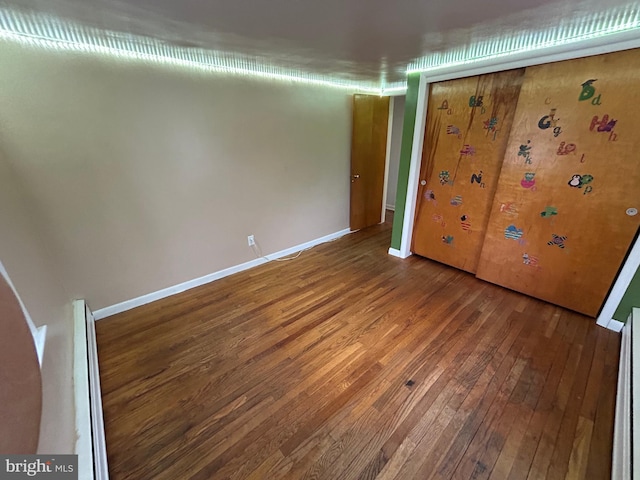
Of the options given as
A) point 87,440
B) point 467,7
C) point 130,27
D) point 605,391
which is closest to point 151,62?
point 130,27

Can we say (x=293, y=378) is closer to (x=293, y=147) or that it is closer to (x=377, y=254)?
(x=377, y=254)

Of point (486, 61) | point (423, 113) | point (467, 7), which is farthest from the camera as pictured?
point (423, 113)

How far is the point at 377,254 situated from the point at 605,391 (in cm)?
219

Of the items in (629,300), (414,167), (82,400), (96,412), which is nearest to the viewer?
(82,400)

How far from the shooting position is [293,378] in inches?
66.7

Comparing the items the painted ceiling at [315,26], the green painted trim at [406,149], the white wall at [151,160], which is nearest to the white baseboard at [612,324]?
the green painted trim at [406,149]

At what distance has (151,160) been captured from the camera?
7.16 ft

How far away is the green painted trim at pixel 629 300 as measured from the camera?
1.93m

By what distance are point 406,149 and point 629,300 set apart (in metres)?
2.20

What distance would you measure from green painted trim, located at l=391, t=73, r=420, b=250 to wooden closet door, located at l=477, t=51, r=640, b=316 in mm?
911

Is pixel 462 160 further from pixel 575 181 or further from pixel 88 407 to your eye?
pixel 88 407

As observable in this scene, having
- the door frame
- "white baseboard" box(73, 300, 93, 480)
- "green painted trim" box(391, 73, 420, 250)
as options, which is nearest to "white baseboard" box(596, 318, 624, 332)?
the door frame

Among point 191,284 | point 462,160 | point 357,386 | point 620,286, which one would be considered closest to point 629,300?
point 620,286

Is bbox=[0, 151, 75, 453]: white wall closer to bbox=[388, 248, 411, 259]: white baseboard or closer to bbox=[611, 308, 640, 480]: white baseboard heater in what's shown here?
bbox=[611, 308, 640, 480]: white baseboard heater
